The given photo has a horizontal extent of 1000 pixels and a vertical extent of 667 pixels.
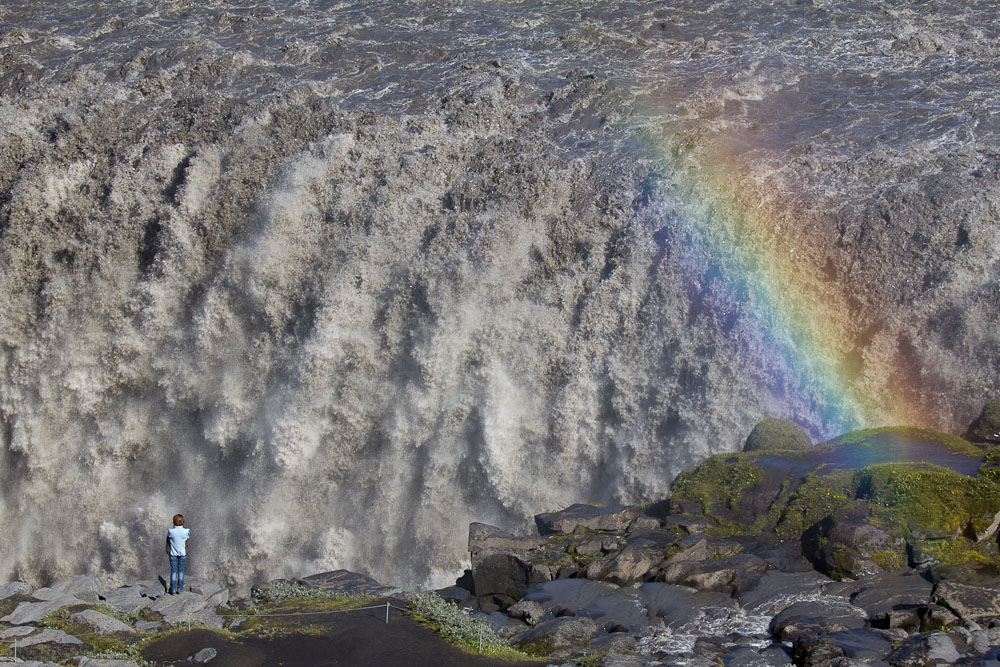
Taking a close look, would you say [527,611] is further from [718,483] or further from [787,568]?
[718,483]

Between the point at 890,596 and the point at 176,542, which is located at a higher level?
the point at 176,542

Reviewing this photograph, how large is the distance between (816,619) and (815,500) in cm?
327

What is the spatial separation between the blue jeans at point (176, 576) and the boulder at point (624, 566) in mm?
6468

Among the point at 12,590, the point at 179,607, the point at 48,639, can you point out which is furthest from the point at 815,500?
the point at 12,590

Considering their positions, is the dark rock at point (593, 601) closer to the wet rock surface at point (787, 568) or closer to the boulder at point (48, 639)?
the wet rock surface at point (787, 568)

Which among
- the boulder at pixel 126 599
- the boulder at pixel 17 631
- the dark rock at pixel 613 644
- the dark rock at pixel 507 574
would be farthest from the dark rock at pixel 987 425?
the boulder at pixel 17 631

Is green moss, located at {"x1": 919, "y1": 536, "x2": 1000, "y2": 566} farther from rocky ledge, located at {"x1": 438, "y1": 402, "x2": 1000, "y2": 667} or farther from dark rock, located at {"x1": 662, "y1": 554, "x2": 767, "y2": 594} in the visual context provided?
dark rock, located at {"x1": 662, "y1": 554, "x2": 767, "y2": 594}

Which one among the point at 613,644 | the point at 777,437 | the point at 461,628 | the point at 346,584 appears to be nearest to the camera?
the point at 613,644

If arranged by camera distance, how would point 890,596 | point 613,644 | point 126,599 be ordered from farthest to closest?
point 126,599, point 890,596, point 613,644

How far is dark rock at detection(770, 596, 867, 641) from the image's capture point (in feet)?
45.2

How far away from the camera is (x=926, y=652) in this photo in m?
12.8

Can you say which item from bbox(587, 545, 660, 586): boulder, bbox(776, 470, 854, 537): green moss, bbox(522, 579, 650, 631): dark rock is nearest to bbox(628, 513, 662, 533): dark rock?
bbox(587, 545, 660, 586): boulder

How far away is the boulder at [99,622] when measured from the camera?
593 inches

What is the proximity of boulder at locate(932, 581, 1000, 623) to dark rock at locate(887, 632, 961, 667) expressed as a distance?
783 mm
